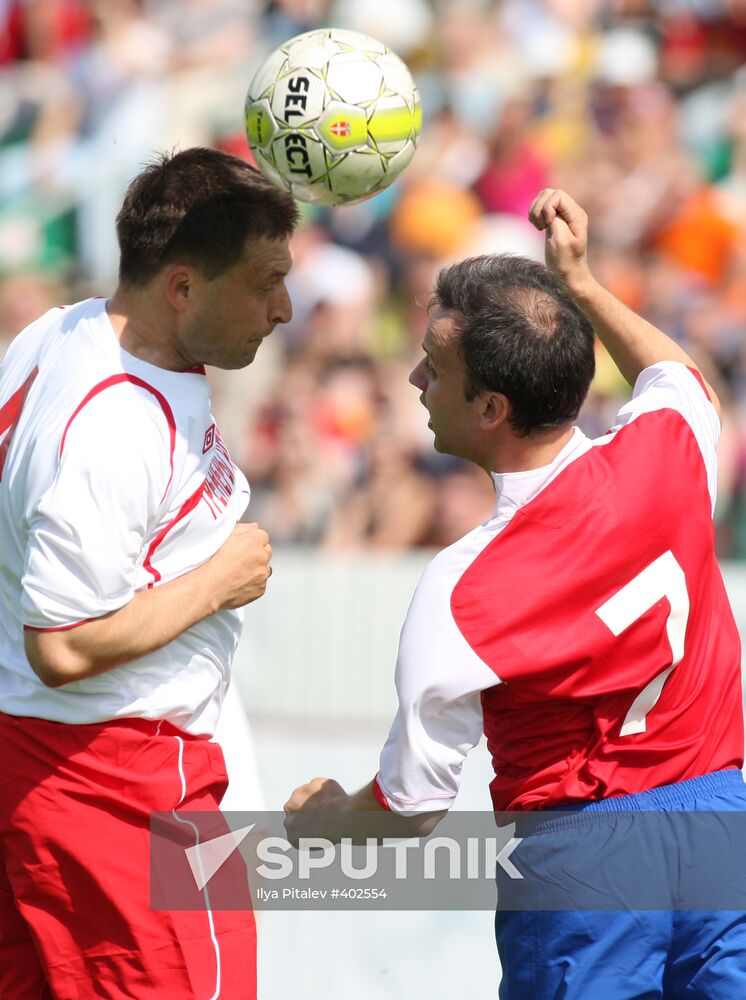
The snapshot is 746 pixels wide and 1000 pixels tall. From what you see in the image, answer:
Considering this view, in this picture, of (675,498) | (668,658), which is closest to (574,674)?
(668,658)

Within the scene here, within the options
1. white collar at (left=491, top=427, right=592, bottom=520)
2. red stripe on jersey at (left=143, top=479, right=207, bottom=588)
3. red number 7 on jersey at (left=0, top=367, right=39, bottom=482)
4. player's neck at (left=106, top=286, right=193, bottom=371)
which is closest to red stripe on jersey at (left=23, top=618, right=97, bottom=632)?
red stripe on jersey at (left=143, top=479, right=207, bottom=588)

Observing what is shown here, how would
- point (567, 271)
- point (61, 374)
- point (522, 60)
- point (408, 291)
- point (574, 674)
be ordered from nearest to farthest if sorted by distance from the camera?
point (574, 674), point (61, 374), point (567, 271), point (408, 291), point (522, 60)

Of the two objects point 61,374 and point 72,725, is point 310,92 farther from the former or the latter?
point 72,725

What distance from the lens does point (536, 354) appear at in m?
2.89

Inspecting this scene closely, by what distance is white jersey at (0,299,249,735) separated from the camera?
2.89 metres

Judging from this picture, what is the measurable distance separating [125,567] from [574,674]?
102 cm

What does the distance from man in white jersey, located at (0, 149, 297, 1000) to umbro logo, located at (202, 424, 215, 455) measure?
11mm

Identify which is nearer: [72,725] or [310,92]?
[72,725]

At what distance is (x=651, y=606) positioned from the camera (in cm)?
286

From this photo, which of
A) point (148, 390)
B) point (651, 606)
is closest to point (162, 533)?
point (148, 390)

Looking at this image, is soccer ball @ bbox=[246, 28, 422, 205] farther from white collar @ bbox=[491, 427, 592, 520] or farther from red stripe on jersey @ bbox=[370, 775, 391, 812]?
red stripe on jersey @ bbox=[370, 775, 391, 812]

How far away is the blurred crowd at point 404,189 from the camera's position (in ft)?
27.3

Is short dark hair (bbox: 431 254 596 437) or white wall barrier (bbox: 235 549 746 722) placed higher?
short dark hair (bbox: 431 254 596 437)

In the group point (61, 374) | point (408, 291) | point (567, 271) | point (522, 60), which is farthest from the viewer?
point (522, 60)
